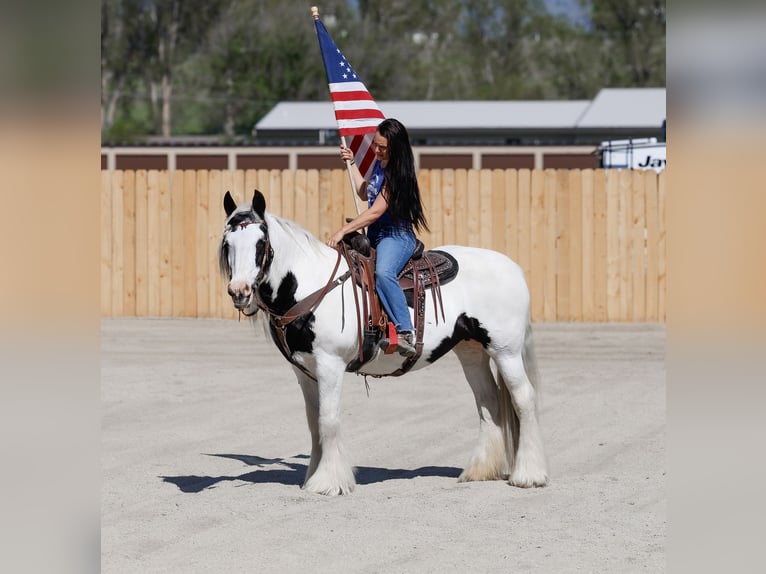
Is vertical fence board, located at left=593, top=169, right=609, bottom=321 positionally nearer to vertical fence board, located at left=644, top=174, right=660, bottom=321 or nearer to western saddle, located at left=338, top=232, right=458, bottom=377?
vertical fence board, located at left=644, top=174, right=660, bottom=321

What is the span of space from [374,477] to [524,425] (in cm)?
118

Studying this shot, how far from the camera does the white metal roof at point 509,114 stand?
159 ft

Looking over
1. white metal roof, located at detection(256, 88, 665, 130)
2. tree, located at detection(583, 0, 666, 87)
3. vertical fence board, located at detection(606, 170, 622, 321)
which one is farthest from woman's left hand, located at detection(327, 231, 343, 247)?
tree, located at detection(583, 0, 666, 87)

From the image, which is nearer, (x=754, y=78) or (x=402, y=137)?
(x=754, y=78)

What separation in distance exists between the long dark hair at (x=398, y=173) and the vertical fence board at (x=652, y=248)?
1151 cm

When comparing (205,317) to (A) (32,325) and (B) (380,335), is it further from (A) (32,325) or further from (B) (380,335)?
(A) (32,325)

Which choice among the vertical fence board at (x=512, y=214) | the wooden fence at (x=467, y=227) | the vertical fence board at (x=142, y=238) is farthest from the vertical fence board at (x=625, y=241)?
the vertical fence board at (x=142, y=238)

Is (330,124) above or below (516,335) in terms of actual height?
above

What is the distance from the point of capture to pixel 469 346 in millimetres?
8188

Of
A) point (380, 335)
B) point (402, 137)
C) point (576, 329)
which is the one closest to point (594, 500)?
point (380, 335)

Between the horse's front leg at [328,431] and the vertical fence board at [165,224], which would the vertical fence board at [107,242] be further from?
the horse's front leg at [328,431]

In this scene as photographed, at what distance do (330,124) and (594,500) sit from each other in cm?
4175

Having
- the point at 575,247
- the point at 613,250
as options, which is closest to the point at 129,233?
the point at 575,247

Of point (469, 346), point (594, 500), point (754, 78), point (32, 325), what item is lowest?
point (594, 500)
